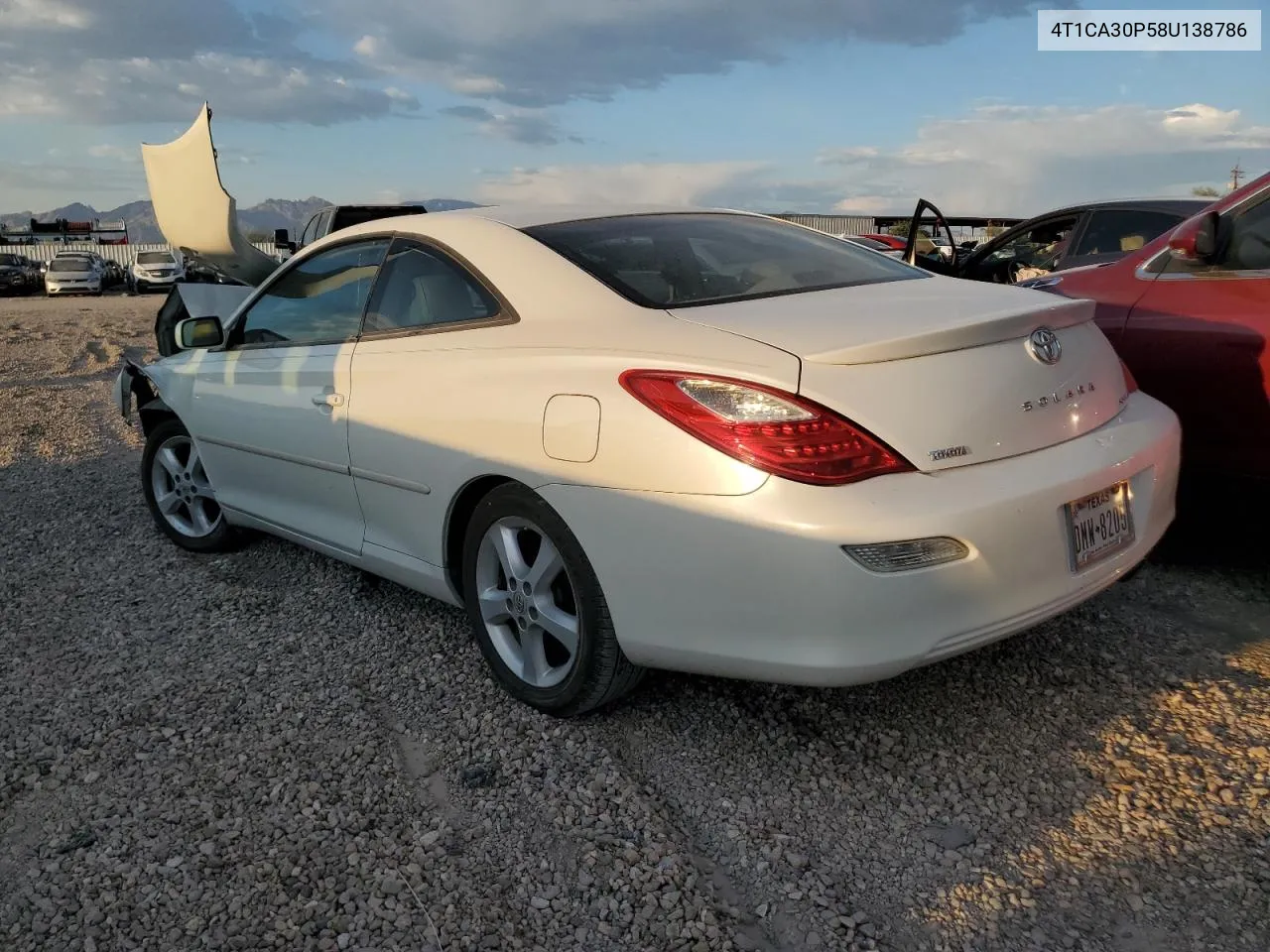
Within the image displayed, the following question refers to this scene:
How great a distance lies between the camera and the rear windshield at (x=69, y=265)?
3084cm

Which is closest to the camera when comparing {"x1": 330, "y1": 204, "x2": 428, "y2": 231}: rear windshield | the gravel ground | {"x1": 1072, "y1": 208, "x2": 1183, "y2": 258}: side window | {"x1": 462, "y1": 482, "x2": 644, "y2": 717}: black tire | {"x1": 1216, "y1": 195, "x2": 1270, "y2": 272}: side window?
the gravel ground

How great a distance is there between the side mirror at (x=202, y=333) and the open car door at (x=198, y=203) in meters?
2.49

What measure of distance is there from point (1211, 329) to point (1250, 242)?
0.36 metres

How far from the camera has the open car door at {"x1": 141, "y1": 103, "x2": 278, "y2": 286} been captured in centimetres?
656

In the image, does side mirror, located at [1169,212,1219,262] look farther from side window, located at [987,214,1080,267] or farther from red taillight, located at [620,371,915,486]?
side window, located at [987,214,1080,267]

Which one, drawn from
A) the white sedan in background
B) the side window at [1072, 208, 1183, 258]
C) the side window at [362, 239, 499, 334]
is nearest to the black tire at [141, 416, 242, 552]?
the side window at [362, 239, 499, 334]

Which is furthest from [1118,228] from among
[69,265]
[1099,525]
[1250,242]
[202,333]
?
[69,265]

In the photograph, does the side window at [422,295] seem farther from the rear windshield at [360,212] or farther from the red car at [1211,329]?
the rear windshield at [360,212]

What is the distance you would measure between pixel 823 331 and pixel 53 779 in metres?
2.39

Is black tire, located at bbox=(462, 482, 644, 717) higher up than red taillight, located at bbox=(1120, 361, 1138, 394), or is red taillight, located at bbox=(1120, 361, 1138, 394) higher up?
red taillight, located at bbox=(1120, 361, 1138, 394)

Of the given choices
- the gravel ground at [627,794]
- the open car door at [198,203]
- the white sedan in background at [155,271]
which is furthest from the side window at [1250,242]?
the white sedan in background at [155,271]

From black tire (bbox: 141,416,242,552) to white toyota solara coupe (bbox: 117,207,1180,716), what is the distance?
110 centimetres

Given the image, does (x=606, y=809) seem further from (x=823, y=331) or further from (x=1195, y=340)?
(x=1195, y=340)

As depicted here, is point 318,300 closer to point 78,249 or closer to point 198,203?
point 198,203
